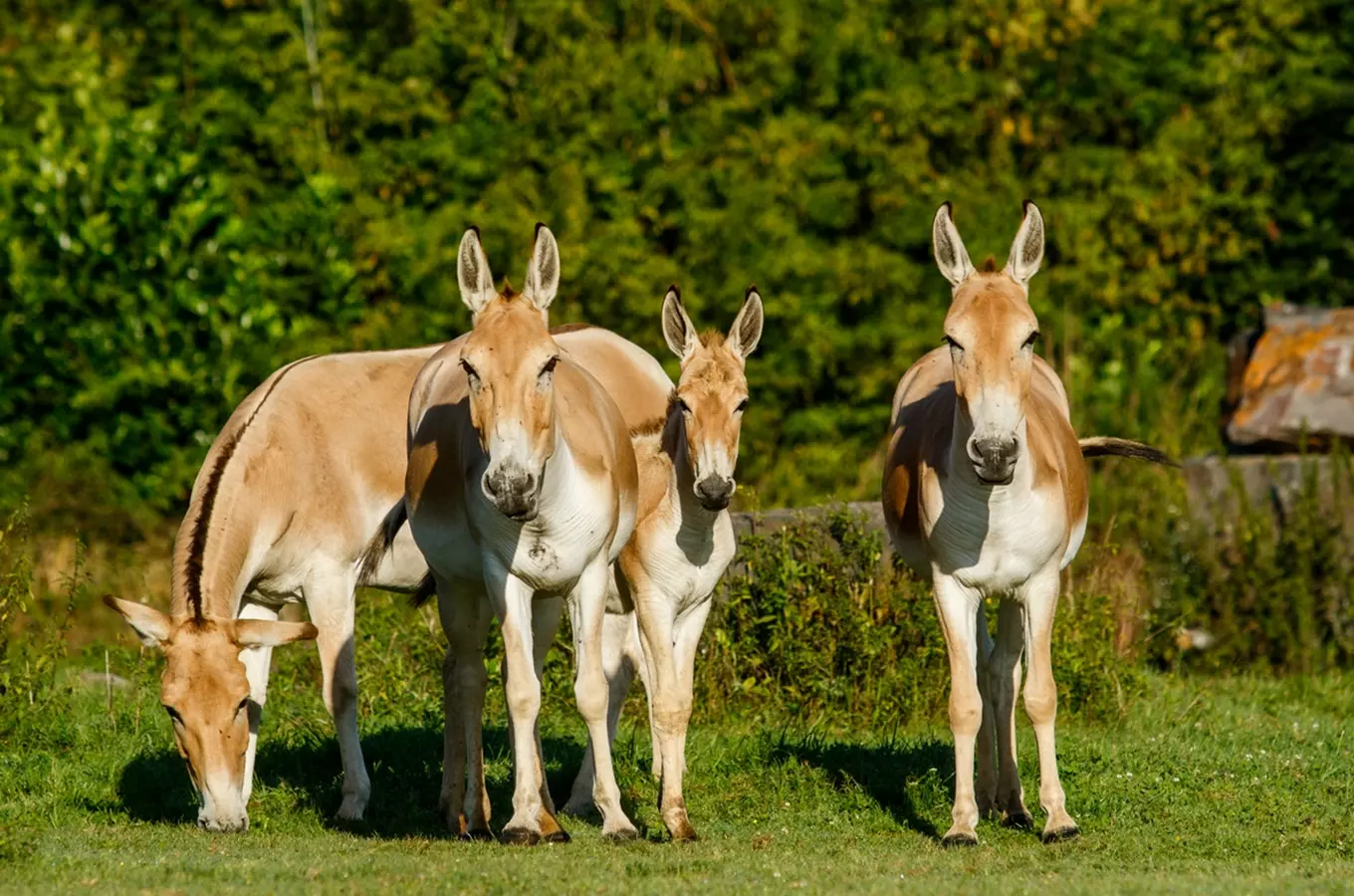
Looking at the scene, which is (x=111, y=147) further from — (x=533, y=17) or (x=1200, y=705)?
(x=1200, y=705)

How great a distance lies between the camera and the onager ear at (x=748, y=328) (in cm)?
857

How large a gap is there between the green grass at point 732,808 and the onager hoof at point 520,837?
3.2 inches

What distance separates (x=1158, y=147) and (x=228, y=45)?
9.54 metres

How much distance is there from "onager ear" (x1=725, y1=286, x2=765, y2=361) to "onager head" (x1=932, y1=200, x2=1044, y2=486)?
0.97 m

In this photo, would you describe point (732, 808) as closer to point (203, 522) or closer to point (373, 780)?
point (373, 780)

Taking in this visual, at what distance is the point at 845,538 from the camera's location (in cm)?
1186

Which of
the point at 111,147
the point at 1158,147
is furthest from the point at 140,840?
the point at 1158,147

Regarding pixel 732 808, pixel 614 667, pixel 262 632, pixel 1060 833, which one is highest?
pixel 262 632

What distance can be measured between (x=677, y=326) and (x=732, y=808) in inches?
99.9

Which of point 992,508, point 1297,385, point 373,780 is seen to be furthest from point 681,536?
point 1297,385

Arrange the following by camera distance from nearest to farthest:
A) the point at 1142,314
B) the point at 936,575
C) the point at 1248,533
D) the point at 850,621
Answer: the point at 936,575 < the point at 850,621 < the point at 1248,533 < the point at 1142,314

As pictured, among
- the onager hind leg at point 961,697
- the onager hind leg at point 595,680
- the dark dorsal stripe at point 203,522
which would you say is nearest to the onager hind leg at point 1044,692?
the onager hind leg at point 961,697

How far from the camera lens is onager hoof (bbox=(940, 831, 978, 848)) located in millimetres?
8172

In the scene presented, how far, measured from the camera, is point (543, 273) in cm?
825
